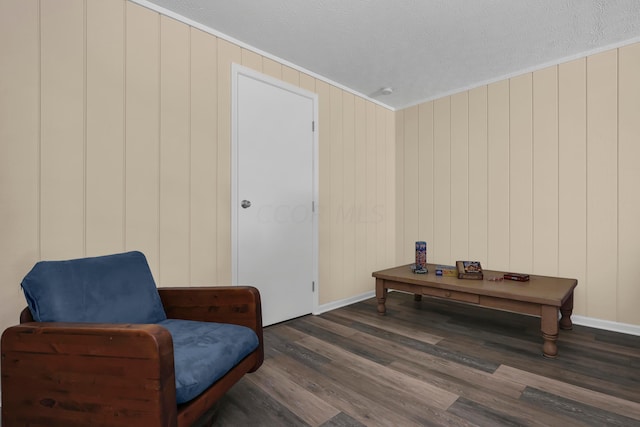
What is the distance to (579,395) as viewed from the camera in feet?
5.42

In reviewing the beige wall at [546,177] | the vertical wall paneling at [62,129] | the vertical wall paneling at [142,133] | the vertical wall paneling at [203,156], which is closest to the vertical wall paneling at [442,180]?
the beige wall at [546,177]

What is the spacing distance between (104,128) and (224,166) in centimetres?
81

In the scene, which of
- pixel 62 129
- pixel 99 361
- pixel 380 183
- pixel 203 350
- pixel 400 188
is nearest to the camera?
pixel 99 361

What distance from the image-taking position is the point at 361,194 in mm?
3617

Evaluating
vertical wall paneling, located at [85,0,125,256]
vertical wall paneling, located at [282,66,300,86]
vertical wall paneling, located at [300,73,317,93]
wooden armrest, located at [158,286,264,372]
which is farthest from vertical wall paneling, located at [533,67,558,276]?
vertical wall paneling, located at [85,0,125,256]

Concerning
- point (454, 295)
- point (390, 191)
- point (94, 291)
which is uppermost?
point (390, 191)

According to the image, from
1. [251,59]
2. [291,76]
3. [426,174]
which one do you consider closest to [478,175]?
[426,174]

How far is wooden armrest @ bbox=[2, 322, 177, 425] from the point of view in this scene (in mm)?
1010

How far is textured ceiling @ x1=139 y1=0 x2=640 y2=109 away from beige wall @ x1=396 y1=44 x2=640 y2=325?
29cm

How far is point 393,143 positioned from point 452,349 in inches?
105

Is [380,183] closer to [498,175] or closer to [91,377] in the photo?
[498,175]

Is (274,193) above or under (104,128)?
under

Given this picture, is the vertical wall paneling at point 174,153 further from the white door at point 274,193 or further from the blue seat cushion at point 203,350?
the blue seat cushion at point 203,350

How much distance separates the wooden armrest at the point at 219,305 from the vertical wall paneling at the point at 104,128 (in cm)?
57
